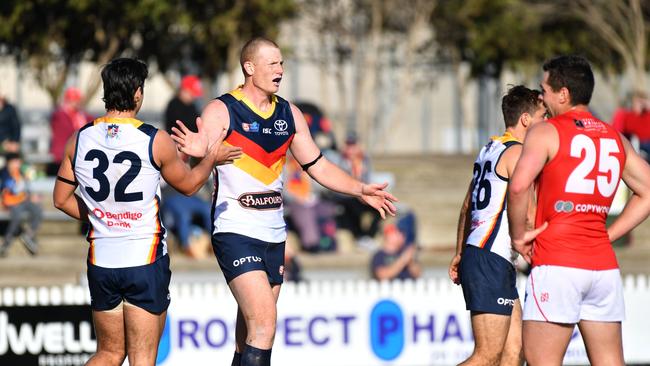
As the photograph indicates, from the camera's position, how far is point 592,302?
600cm

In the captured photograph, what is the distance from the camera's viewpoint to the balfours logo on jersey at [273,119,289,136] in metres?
7.09

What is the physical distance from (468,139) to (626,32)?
611 centimetres

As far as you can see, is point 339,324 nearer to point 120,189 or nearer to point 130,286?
point 130,286

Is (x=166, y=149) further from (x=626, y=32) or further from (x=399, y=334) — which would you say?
(x=626, y=32)

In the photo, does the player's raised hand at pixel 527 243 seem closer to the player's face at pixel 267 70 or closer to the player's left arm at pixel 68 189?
the player's face at pixel 267 70

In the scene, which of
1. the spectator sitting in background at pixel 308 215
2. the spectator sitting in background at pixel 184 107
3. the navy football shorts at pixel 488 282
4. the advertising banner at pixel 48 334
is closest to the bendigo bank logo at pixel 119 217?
the navy football shorts at pixel 488 282

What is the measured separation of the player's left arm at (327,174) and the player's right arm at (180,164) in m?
0.77

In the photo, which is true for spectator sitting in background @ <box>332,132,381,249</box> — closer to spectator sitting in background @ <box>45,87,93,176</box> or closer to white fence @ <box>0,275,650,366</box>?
spectator sitting in background @ <box>45,87,93,176</box>

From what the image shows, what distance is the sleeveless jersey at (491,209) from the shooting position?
7.07 m

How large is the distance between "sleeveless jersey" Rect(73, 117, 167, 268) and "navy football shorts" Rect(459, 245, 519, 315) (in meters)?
1.89

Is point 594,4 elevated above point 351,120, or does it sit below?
above

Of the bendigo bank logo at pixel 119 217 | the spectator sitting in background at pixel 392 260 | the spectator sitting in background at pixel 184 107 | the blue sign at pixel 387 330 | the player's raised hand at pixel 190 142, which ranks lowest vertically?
the blue sign at pixel 387 330

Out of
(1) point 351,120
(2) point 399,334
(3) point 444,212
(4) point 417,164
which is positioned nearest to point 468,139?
(1) point 351,120

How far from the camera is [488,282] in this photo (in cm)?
707
